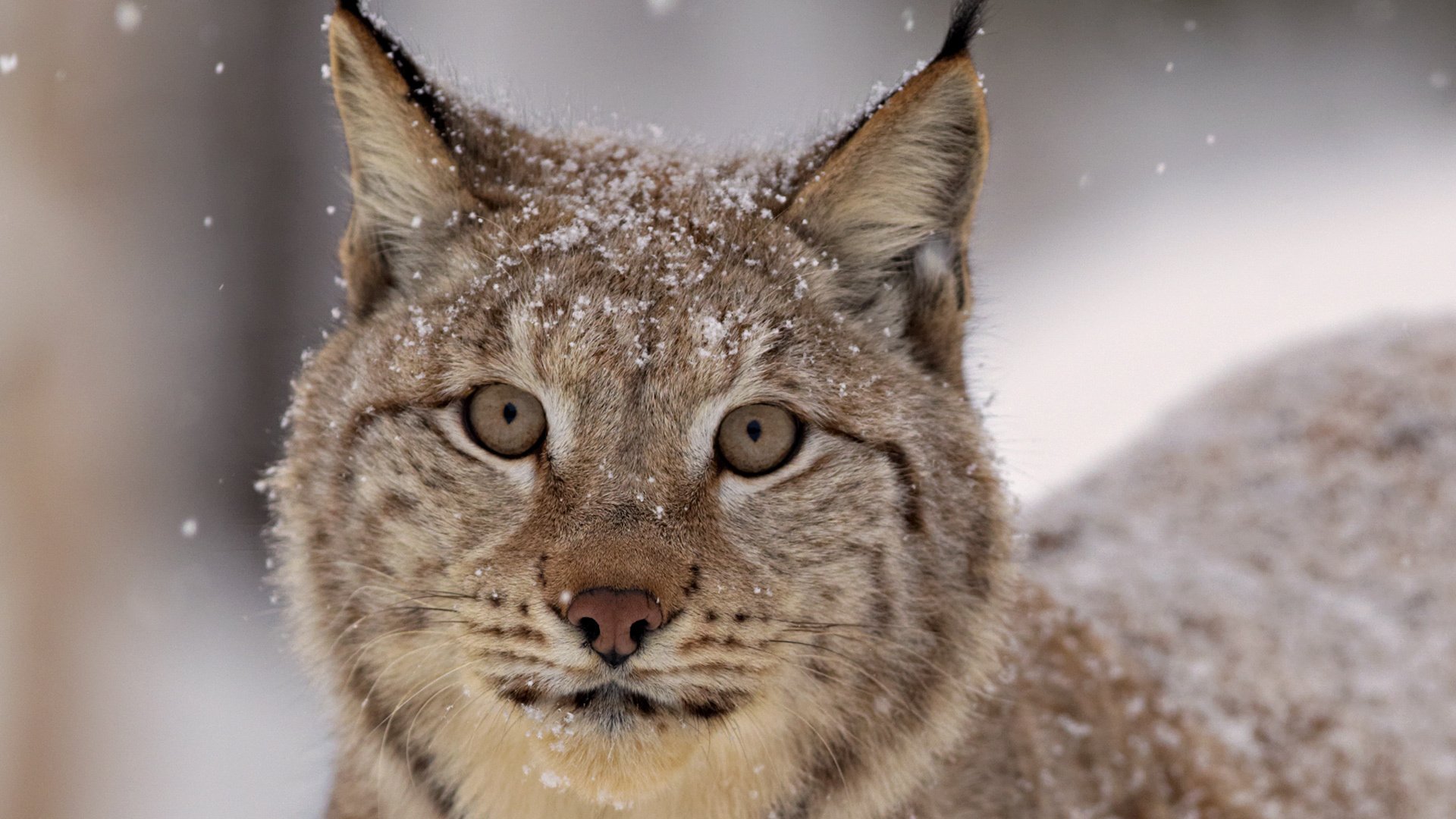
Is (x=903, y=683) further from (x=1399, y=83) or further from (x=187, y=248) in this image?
(x=1399, y=83)

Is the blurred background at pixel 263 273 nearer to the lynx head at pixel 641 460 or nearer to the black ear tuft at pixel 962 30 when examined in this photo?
the lynx head at pixel 641 460

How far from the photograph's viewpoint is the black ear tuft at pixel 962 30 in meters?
2.42

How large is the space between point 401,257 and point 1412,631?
3.15 m

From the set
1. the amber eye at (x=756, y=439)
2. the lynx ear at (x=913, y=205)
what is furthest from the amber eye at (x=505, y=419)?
the lynx ear at (x=913, y=205)

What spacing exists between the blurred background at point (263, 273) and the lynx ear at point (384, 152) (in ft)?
1.22

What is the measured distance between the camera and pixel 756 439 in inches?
94.7

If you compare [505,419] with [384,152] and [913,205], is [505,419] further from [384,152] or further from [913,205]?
[913,205]

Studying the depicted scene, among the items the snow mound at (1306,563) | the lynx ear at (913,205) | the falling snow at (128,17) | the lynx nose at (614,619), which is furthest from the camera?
the falling snow at (128,17)

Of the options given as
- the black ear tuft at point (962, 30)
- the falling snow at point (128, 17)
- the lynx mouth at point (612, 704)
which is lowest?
the lynx mouth at point (612, 704)

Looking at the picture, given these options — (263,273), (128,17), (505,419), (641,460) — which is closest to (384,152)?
(505,419)

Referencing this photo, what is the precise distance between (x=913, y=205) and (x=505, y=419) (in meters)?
0.98

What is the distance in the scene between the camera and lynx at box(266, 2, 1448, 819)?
86.0 inches

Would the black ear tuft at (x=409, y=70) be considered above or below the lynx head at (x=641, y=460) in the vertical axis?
above

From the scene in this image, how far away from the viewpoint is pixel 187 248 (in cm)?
583
